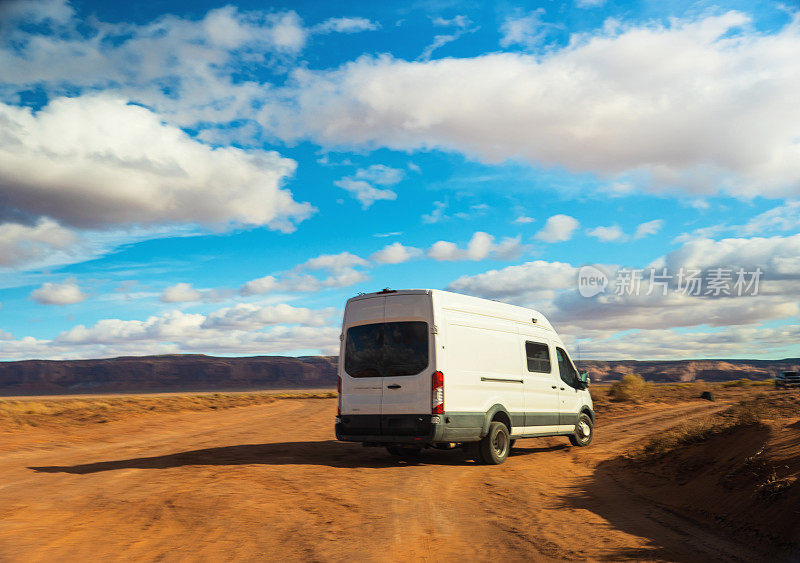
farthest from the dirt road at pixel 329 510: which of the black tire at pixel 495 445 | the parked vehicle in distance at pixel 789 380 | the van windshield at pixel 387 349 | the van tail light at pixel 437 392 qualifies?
the parked vehicle in distance at pixel 789 380

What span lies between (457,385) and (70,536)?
249 inches

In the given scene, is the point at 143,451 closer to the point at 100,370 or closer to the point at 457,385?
the point at 457,385

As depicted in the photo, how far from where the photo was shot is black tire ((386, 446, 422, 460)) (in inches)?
500

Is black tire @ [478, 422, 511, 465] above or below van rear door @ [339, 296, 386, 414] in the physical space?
below

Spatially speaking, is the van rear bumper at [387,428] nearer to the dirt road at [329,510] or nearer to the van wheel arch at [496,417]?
the dirt road at [329,510]

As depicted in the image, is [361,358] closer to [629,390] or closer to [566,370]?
[566,370]

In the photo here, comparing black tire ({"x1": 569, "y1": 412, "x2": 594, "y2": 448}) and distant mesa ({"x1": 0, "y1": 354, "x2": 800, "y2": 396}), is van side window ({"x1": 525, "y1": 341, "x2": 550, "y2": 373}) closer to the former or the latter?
black tire ({"x1": 569, "y1": 412, "x2": 594, "y2": 448})

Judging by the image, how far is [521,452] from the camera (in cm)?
1386

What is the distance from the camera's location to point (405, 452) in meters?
13.0

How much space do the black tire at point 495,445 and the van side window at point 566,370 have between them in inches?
105

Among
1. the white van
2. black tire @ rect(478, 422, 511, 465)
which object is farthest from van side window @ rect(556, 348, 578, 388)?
black tire @ rect(478, 422, 511, 465)

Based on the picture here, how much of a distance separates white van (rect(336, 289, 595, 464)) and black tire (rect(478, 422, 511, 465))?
18 mm

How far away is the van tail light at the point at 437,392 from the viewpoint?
408 inches

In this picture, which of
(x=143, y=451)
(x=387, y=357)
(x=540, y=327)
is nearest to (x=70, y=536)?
(x=387, y=357)
